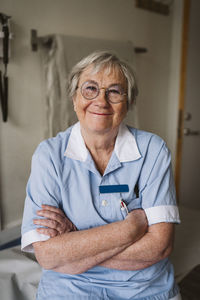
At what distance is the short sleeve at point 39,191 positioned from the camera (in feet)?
3.43

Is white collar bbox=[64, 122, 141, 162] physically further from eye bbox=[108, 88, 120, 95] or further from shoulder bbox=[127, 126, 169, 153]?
eye bbox=[108, 88, 120, 95]

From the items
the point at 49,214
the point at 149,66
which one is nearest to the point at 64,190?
the point at 49,214

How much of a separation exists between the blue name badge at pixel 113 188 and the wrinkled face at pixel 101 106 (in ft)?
0.69

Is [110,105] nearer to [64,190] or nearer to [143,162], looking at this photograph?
[143,162]

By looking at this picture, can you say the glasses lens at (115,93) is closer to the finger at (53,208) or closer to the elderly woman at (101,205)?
the elderly woman at (101,205)

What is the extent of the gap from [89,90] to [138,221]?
1.67 feet

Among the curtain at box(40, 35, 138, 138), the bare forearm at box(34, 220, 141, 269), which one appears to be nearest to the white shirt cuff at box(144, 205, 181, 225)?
the bare forearm at box(34, 220, 141, 269)

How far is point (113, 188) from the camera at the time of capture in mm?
1098

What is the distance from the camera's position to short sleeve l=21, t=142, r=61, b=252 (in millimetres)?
1046

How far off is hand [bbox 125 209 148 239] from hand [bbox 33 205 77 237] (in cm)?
22

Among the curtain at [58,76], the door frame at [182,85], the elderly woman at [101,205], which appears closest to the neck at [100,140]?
the elderly woman at [101,205]

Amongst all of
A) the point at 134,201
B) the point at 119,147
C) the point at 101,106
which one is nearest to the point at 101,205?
the point at 134,201

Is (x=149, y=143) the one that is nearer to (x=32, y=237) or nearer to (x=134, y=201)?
(x=134, y=201)

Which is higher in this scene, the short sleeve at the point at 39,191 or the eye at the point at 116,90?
the eye at the point at 116,90
